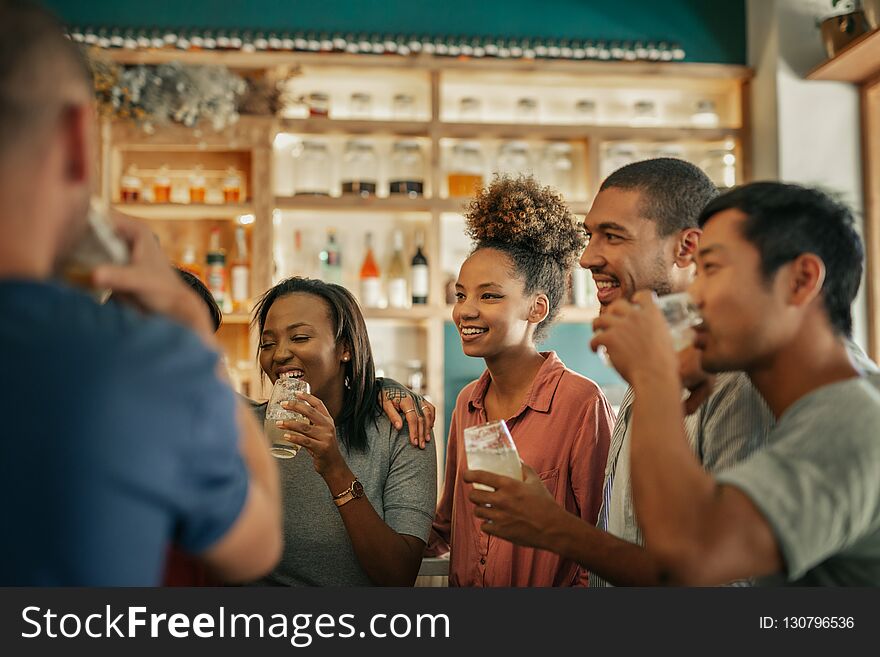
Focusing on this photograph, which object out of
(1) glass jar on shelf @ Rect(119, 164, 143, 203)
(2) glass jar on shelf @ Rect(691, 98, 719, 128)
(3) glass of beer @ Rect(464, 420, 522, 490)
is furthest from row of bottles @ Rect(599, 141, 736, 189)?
(3) glass of beer @ Rect(464, 420, 522, 490)

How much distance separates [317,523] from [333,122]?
2.52 meters

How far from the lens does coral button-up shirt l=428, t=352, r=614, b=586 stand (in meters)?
1.69

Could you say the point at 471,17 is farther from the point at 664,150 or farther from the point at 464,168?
the point at 664,150

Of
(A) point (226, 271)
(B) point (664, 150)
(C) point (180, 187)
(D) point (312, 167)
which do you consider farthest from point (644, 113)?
(C) point (180, 187)

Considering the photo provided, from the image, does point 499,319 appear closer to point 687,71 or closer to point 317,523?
point 317,523

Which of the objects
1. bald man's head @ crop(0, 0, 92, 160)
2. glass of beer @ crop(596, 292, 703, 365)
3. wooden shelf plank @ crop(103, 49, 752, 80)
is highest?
wooden shelf plank @ crop(103, 49, 752, 80)

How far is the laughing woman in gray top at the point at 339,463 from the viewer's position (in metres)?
1.55

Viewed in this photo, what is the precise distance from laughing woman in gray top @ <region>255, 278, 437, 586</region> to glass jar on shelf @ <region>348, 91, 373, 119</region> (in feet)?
7.14

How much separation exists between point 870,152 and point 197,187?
2.82m

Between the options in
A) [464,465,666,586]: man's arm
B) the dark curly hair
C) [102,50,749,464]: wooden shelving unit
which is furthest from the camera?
[102,50,749,464]: wooden shelving unit

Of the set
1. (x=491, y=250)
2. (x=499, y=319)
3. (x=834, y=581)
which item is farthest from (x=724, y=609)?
(x=491, y=250)

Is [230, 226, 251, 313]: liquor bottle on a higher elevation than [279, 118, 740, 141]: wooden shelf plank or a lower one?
lower

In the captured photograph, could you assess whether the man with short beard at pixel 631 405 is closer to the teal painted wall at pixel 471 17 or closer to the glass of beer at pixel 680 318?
the glass of beer at pixel 680 318

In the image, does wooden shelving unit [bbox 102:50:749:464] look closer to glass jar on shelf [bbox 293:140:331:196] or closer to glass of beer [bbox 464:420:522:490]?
glass jar on shelf [bbox 293:140:331:196]
